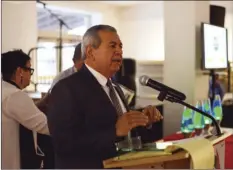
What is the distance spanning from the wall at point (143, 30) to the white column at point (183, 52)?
3.20 metres

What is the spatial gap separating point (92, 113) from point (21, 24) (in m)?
4.55

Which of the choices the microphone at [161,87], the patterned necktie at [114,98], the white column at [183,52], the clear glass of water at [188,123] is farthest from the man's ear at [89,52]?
the white column at [183,52]

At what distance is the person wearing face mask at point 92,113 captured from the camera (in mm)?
1275

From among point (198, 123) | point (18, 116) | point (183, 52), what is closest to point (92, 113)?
point (18, 116)

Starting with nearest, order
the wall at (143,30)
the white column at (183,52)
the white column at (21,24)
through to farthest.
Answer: the white column at (183,52), the white column at (21,24), the wall at (143,30)

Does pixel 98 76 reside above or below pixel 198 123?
above

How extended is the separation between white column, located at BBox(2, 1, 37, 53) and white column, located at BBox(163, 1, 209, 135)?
249cm

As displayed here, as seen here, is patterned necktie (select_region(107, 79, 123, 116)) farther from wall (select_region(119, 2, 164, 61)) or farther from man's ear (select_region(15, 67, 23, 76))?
wall (select_region(119, 2, 164, 61))

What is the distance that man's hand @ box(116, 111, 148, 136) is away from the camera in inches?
49.1

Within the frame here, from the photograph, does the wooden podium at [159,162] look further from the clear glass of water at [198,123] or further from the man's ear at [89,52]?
the clear glass of water at [198,123]

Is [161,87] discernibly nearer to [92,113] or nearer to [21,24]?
[92,113]

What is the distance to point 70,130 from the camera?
1275mm

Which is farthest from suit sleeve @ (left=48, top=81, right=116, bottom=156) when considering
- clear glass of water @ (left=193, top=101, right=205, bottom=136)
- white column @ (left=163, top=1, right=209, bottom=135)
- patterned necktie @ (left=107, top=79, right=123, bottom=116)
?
white column @ (left=163, top=1, right=209, bottom=135)

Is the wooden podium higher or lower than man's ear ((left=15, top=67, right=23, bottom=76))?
lower
